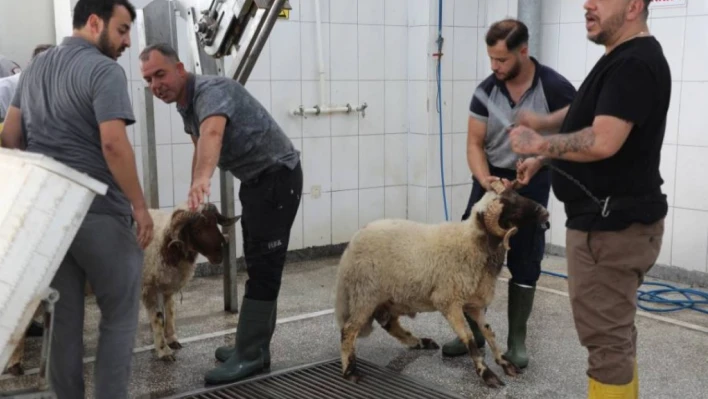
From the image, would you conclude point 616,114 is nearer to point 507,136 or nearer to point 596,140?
point 596,140

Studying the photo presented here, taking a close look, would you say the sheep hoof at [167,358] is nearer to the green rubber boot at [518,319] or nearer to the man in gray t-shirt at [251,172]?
the man in gray t-shirt at [251,172]

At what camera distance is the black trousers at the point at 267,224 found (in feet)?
12.0

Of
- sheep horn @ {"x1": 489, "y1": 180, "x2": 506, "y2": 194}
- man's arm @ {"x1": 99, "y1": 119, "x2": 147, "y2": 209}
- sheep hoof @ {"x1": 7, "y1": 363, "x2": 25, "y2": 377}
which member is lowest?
sheep hoof @ {"x1": 7, "y1": 363, "x2": 25, "y2": 377}

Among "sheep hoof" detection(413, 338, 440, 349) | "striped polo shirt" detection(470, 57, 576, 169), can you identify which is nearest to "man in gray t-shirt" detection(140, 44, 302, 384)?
"sheep hoof" detection(413, 338, 440, 349)

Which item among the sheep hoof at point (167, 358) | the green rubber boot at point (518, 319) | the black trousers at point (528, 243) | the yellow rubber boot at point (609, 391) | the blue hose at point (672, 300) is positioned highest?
the black trousers at point (528, 243)

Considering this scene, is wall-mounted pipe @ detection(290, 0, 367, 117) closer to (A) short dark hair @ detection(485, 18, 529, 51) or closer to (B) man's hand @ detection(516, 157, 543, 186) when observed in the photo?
(A) short dark hair @ detection(485, 18, 529, 51)

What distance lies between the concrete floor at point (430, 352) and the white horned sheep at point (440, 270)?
24cm

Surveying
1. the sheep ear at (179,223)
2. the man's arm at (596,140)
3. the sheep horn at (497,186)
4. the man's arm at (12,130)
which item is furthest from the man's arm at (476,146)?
the man's arm at (12,130)

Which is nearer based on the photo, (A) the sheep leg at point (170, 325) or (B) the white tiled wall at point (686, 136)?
(A) the sheep leg at point (170, 325)

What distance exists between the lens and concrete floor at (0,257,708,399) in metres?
3.66

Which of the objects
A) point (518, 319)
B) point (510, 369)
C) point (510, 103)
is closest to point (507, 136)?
point (510, 103)

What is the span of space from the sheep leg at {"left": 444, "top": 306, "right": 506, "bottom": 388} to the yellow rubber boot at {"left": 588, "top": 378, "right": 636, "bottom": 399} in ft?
3.17

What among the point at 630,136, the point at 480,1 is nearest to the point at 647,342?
the point at 630,136

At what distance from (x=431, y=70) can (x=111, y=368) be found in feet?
14.0
